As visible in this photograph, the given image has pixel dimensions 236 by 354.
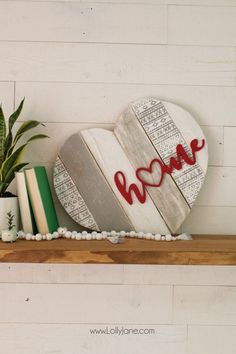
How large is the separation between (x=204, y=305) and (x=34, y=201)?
0.57 metres

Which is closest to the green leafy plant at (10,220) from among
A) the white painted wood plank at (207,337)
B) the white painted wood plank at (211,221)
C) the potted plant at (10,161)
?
the potted plant at (10,161)

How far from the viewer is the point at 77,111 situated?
3.99ft

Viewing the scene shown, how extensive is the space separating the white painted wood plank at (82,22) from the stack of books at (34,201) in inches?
15.2

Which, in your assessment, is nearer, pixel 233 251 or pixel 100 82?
pixel 233 251

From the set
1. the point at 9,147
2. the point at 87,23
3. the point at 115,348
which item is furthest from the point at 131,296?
the point at 87,23

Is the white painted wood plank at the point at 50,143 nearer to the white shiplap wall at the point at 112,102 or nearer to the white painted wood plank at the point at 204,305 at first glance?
the white shiplap wall at the point at 112,102

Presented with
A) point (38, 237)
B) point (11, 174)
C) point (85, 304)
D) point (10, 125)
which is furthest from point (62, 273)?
point (10, 125)

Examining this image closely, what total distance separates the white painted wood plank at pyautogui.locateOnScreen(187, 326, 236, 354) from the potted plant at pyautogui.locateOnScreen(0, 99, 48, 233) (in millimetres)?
588

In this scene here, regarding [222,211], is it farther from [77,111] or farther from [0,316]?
[0,316]

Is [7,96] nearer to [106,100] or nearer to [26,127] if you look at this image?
[26,127]

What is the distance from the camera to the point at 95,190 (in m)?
1.16

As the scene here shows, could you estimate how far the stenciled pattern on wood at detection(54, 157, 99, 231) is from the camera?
3.81 ft

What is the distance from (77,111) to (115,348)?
67 cm

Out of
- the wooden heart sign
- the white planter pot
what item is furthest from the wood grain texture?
the white planter pot
